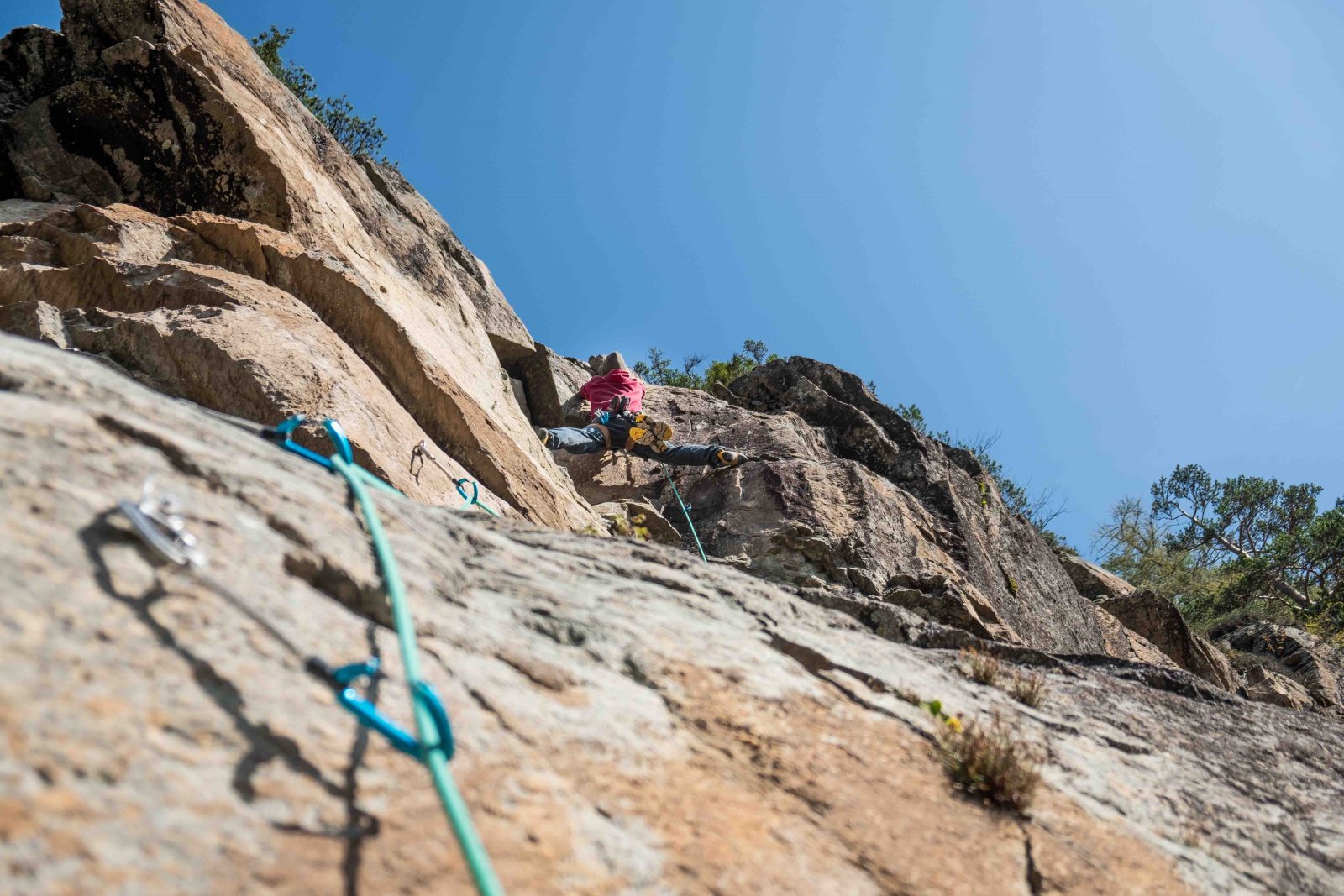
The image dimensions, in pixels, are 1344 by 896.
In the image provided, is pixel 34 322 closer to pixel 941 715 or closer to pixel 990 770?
pixel 941 715

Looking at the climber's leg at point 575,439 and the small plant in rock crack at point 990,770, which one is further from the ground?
the climber's leg at point 575,439

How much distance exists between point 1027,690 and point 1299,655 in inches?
623

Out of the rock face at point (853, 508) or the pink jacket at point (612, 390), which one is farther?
the pink jacket at point (612, 390)

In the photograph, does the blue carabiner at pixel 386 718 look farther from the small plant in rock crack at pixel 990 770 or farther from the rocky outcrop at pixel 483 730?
the small plant in rock crack at pixel 990 770

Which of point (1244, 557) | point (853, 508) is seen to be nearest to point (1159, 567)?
point (1244, 557)

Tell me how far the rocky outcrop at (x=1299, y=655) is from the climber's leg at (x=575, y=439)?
12.5 m

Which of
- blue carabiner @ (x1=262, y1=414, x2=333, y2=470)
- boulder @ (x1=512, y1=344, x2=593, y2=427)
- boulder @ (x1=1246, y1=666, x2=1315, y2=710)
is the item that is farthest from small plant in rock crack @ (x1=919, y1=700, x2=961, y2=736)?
boulder @ (x1=1246, y1=666, x2=1315, y2=710)

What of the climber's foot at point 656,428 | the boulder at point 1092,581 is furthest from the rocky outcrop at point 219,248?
the boulder at point 1092,581

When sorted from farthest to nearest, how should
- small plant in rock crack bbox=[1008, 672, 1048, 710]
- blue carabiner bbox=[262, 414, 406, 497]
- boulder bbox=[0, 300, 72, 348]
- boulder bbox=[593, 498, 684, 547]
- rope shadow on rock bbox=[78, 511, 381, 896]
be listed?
1. boulder bbox=[593, 498, 684, 547]
2. boulder bbox=[0, 300, 72, 348]
3. small plant in rock crack bbox=[1008, 672, 1048, 710]
4. blue carabiner bbox=[262, 414, 406, 497]
5. rope shadow on rock bbox=[78, 511, 381, 896]

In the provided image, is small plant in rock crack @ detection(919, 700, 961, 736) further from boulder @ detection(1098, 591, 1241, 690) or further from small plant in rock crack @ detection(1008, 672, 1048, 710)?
boulder @ detection(1098, 591, 1241, 690)

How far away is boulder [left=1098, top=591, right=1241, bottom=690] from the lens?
13357 mm

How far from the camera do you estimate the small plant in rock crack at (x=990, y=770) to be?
10.4 ft

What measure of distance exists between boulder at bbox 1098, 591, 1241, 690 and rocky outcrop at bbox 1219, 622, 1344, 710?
212 centimetres

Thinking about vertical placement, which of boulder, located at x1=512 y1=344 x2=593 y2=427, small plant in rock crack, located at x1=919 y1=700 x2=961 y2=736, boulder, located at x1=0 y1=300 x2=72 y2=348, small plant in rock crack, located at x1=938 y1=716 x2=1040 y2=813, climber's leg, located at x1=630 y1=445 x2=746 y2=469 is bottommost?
small plant in rock crack, located at x1=938 y1=716 x2=1040 y2=813
